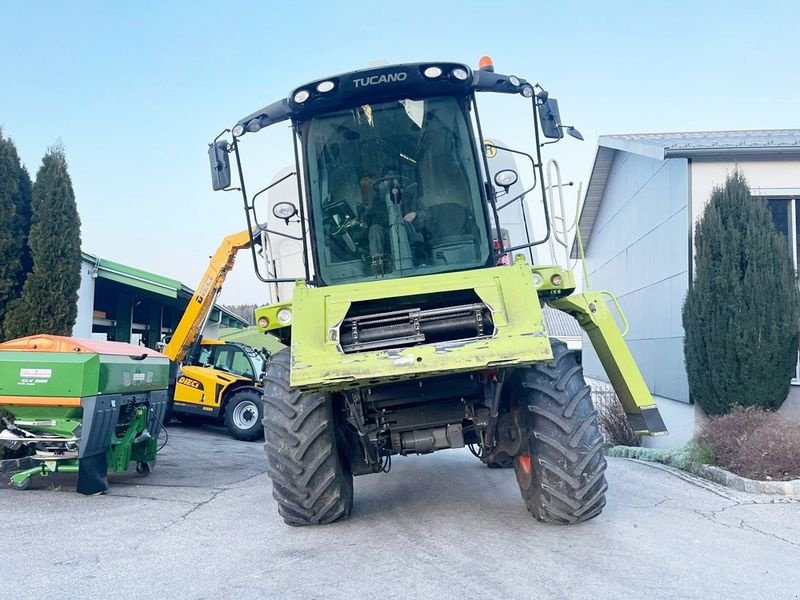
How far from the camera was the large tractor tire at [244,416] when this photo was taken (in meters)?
14.7

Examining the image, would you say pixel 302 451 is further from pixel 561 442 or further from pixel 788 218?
pixel 788 218

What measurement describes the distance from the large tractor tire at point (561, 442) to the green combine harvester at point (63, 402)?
4.43m

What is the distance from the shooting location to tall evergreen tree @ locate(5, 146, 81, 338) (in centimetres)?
939

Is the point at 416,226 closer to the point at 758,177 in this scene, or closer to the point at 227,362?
the point at 758,177

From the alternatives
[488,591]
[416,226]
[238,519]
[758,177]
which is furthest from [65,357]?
[758,177]

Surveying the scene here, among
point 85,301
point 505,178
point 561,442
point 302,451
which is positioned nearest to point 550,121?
point 505,178

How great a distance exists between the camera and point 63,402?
23.6 ft

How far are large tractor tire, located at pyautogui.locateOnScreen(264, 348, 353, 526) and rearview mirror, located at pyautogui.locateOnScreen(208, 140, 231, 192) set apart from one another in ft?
5.37

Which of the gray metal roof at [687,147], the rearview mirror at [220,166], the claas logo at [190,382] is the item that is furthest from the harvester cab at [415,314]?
the claas logo at [190,382]

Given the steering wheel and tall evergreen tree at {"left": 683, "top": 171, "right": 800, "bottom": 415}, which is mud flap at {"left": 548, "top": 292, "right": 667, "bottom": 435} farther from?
tall evergreen tree at {"left": 683, "top": 171, "right": 800, "bottom": 415}

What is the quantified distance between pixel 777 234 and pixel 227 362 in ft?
35.6

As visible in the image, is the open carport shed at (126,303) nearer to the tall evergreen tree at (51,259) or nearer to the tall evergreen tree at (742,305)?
the tall evergreen tree at (51,259)

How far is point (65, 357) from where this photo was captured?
7.35m

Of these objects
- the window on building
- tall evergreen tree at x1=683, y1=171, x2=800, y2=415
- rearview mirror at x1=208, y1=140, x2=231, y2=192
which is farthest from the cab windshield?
the window on building
